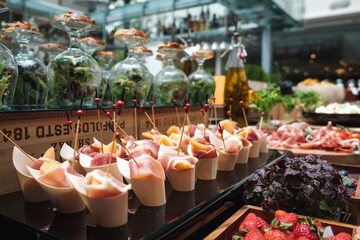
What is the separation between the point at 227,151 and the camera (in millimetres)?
1333

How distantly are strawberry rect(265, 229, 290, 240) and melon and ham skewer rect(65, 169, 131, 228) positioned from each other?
0.43 metres

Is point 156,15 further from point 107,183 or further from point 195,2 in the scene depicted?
point 107,183

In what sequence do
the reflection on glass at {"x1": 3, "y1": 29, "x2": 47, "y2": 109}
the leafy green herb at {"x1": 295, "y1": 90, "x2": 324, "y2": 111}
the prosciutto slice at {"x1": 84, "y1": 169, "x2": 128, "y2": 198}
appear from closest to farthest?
the prosciutto slice at {"x1": 84, "y1": 169, "x2": 128, "y2": 198}, the reflection on glass at {"x1": 3, "y1": 29, "x2": 47, "y2": 109}, the leafy green herb at {"x1": 295, "y1": 90, "x2": 324, "y2": 111}

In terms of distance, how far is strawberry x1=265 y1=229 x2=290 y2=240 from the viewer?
2.77 feet

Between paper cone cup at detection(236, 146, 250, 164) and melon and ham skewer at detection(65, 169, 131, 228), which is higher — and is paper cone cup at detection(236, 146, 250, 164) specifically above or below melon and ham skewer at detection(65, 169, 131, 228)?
below

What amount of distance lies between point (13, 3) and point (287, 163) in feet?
16.9

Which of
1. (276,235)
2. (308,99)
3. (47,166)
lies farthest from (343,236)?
(308,99)

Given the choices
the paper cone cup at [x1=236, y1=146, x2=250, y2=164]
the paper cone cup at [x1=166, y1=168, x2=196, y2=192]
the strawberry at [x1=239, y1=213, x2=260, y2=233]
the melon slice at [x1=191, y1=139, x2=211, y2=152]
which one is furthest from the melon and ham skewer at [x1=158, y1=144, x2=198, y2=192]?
the paper cone cup at [x1=236, y1=146, x2=250, y2=164]

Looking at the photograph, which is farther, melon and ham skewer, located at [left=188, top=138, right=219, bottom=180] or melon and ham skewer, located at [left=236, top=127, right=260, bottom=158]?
melon and ham skewer, located at [left=236, top=127, right=260, bottom=158]

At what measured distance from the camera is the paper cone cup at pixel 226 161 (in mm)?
1338

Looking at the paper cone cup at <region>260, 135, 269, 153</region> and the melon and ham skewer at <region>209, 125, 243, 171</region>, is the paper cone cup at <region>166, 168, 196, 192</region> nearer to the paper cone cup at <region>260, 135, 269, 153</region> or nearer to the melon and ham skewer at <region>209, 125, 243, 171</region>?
the melon and ham skewer at <region>209, 125, 243, 171</region>

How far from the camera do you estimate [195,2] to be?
4871mm

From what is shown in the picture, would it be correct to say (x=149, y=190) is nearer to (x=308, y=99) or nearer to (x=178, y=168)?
(x=178, y=168)

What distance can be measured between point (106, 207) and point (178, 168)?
0.34 metres
